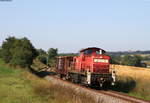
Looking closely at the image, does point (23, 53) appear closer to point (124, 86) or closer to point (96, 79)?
point (124, 86)

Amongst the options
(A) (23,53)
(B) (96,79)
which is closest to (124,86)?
(B) (96,79)

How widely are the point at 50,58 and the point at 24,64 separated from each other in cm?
4860

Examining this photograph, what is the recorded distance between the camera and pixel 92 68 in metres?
23.4

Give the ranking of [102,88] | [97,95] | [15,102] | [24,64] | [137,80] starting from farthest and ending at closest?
[24,64], [137,80], [102,88], [97,95], [15,102]

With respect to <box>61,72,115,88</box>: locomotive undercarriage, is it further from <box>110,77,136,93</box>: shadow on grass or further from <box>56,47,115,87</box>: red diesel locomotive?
<box>110,77,136,93</box>: shadow on grass

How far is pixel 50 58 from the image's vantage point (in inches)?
3622

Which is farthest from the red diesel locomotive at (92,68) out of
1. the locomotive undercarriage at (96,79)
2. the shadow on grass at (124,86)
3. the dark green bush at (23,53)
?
the dark green bush at (23,53)

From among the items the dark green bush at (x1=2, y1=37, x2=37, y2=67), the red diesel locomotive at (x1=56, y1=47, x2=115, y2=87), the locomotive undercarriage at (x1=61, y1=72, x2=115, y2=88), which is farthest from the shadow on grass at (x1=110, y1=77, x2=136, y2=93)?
the dark green bush at (x1=2, y1=37, x2=37, y2=67)

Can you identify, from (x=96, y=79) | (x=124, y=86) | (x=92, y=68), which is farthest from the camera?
(x=124, y=86)

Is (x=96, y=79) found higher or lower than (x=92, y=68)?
lower

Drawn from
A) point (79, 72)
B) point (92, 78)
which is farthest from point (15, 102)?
point (79, 72)

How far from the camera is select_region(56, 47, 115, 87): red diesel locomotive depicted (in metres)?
22.8

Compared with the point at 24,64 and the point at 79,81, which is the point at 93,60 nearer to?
the point at 79,81

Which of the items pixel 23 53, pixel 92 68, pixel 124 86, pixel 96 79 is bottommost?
pixel 124 86
